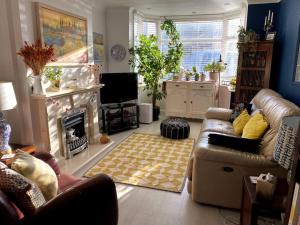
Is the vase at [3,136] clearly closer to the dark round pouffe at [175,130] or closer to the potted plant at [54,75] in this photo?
the potted plant at [54,75]

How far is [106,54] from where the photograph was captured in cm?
499

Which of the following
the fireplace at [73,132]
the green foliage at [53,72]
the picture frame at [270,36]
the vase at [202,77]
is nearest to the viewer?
the green foliage at [53,72]

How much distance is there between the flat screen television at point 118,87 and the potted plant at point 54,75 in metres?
1.23

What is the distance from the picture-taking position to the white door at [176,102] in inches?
204

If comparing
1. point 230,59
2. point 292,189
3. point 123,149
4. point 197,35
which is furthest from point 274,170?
point 197,35

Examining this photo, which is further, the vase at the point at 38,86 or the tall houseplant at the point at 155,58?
the tall houseplant at the point at 155,58

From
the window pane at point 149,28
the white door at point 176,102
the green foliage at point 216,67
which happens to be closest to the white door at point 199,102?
the white door at point 176,102

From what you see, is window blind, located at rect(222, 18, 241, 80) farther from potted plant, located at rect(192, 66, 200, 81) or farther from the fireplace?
the fireplace

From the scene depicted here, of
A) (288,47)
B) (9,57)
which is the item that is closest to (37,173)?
(9,57)

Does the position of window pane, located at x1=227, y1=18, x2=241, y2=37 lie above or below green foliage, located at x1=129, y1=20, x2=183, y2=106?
above

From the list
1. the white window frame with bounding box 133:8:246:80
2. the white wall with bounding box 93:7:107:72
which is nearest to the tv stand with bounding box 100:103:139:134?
the white wall with bounding box 93:7:107:72

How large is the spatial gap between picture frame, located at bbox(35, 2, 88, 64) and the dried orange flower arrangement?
338mm

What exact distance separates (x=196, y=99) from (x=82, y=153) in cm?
283

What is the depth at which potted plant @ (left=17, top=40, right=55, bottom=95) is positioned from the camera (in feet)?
7.82
